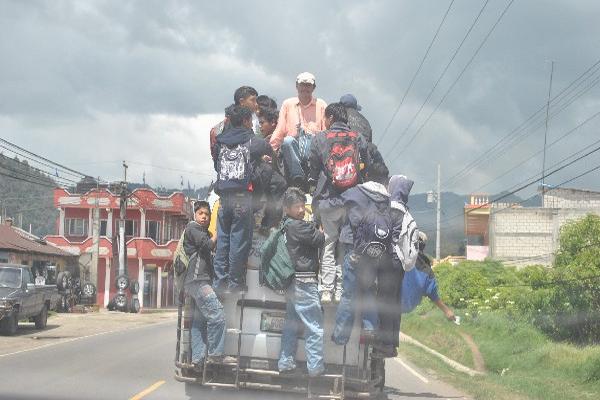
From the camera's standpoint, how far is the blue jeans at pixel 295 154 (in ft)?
29.1

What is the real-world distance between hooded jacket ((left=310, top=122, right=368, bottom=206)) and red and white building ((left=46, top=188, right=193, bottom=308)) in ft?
180

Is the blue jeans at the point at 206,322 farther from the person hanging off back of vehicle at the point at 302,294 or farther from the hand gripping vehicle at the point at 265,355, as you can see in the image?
the person hanging off back of vehicle at the point at 302,294

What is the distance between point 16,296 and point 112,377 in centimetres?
1022

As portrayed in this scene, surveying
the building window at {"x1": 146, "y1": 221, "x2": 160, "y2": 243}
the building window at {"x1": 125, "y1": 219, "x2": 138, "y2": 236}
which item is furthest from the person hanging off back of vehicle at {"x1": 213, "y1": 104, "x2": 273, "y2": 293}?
the building window at {"x1": 125, "y1": 219, "x2": 138, "y2": 236}

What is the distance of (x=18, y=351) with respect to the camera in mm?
18703

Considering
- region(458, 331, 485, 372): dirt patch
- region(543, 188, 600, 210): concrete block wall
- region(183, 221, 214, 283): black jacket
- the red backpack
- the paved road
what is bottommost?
region(458, 331, 485, 372): dirt patch

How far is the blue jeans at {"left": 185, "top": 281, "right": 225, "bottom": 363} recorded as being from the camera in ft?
27.1

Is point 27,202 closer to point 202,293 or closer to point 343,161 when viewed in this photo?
point 202,293

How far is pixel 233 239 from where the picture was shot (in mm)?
8320

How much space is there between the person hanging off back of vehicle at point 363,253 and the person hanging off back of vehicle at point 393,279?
73 mm

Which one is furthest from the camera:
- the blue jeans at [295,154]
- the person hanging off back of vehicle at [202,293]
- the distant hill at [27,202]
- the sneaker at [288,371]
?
the distant hill at [27,202]

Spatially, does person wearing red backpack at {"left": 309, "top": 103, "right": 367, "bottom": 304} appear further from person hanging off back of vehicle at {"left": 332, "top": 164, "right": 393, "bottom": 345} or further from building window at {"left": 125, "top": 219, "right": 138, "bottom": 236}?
building window at {"left": 125, "top": 219, "right": 138, "bottom": 236}

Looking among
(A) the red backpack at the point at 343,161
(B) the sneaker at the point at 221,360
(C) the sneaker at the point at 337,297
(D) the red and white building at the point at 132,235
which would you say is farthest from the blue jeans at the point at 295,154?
(D) the red and white building at the point at 132,235

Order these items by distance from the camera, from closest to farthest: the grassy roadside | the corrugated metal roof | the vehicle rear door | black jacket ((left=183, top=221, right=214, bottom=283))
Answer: black jacket ((left=183, top=221, right=214, bottom=283)) < the grassy roadside < the vehicle rear door < the corrugated metal roof
